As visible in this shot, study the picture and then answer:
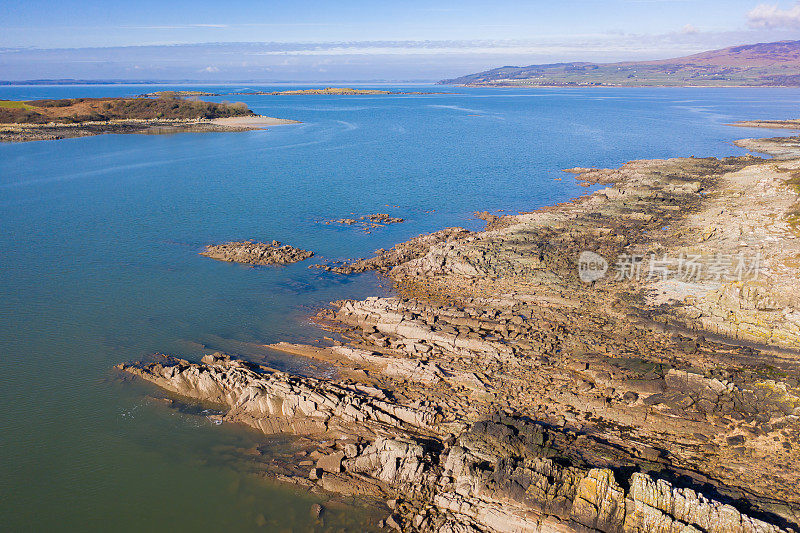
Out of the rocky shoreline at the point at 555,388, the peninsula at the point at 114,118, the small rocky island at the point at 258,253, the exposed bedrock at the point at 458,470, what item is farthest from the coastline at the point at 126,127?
the exposed bedrock at the point at 458,470

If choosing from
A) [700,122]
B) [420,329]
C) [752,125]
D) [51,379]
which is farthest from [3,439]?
[700,122]

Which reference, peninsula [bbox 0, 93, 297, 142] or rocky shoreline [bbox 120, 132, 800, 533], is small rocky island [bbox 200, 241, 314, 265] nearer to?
rocky shoreline [bbox 120, 132, 800, 533]

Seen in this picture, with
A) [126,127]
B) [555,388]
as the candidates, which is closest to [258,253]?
[555,388]

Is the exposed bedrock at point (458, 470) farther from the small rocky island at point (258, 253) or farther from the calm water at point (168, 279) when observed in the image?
the small rocky island at point (258, 253)

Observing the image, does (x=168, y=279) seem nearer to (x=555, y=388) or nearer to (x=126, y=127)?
(x=555, y=388)

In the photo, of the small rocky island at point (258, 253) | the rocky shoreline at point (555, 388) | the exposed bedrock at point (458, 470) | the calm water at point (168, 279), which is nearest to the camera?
the exposed bedrock at point (458, 470)

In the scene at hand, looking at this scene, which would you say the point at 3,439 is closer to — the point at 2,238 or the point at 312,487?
the point at 312,487

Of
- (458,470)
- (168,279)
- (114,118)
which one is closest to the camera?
(458,470)
